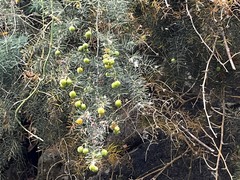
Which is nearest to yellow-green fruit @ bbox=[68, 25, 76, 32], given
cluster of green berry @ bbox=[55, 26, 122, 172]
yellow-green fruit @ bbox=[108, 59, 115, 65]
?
cluster of green berry @ bbox=[55, 26, 122, 172]

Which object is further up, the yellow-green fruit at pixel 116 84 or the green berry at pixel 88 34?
the green berry at pixel 88 34

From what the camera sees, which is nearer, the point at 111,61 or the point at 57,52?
the point at 111,61

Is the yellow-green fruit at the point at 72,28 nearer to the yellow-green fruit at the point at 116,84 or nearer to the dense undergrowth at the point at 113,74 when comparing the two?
the dense undergrowth at the point at 113,74

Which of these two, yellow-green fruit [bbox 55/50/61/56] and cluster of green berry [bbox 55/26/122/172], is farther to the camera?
yellow-green fruit [bbox 55/50/61/56]

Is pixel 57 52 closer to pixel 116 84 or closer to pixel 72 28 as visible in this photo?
pixel 72 28

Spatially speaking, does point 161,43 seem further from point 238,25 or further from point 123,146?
point 123,146

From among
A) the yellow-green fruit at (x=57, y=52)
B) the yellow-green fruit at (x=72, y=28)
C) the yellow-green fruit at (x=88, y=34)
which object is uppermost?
the yellow-green fruit at (x=72, y=28)

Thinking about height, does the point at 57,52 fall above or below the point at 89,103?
above

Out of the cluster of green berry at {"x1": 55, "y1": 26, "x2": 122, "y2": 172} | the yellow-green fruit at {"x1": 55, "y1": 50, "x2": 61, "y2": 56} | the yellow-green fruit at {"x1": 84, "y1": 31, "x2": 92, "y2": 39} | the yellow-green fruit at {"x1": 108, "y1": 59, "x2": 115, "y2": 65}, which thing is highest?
the yellow-green fruit at {"x1": 84, "y1": 31, "x2": 92, "y2": 39}

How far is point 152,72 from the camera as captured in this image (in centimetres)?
133

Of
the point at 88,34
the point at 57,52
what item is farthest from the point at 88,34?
the point at 57,52

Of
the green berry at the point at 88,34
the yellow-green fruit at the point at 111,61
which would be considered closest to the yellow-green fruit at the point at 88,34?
the green berry at the point at 88,34

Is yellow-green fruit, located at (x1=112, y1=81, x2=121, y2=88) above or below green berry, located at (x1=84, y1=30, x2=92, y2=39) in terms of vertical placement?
below

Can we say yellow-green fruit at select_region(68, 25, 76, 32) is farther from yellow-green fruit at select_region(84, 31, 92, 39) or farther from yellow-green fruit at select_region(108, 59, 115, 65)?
yellow-green fruit at select_region(108, 59, 115, 65)
